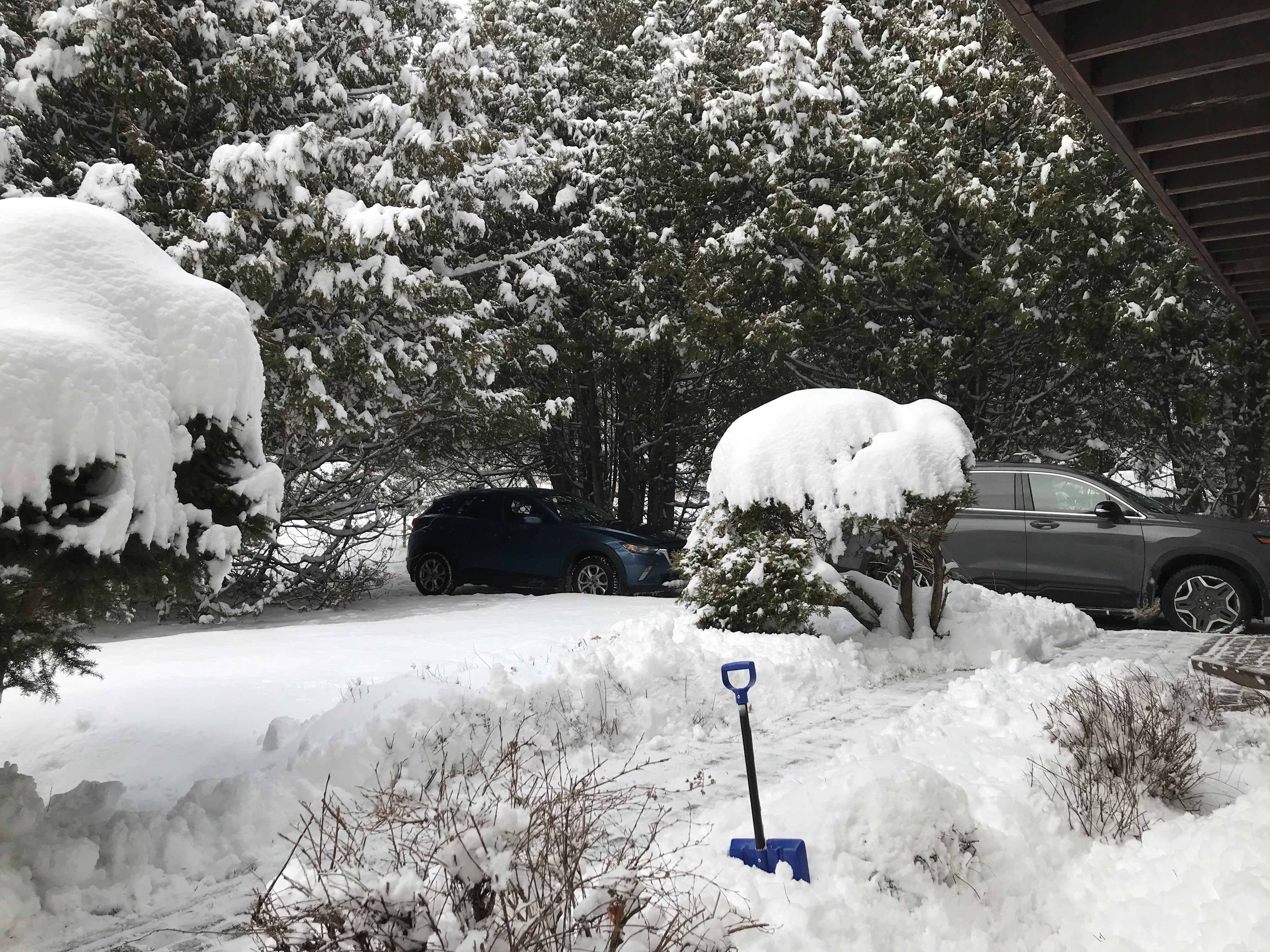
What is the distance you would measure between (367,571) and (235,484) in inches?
342

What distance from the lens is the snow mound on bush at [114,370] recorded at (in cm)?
A: 342

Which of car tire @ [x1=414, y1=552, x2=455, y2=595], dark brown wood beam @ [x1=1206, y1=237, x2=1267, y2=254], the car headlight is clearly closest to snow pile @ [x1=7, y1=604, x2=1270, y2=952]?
dark brown wood beam @ [x1=1206, y1=237, x2=1267, y2=254]

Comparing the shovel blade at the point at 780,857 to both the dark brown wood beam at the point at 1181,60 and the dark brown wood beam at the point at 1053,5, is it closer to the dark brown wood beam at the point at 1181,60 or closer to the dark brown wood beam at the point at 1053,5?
the dark brown wood beam at the point at 1053,5

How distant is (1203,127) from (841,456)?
3.26 meters

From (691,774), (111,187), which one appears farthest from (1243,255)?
(111,187)

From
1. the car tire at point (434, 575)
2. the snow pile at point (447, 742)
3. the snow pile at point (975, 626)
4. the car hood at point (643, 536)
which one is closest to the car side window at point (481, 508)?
the car tire at point (434, 575)

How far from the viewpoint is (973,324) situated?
13.6 m

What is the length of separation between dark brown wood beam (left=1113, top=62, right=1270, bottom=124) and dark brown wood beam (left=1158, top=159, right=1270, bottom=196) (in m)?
0.91

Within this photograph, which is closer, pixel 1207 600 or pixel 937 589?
pixel 937 589

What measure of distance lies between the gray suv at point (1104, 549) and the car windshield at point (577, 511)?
15.8 ft

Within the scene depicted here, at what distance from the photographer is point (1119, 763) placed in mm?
4566

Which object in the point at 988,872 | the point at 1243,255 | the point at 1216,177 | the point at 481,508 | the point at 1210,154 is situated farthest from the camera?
the point at 481,508

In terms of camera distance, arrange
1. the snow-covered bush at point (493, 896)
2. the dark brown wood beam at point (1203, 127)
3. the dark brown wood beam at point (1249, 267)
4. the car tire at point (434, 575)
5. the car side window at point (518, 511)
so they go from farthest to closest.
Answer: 1. the car tire at point (434, 575)
2. the car side window at point (518, 511)
3. the dark brown wood beam at point (1249, 267)
4. the dark brown wood beam at point (1203, 127)
5. the snow-covered bush at point (493, 896)

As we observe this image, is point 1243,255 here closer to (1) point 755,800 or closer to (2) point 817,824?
(2) point 817,824
